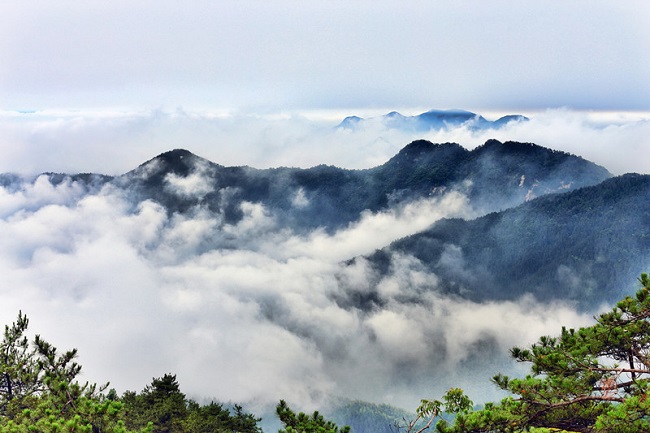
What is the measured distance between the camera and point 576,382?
15.0 meters

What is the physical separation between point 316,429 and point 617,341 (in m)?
9.22

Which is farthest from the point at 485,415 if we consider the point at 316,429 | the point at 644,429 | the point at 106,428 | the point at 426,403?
the point at 106,428

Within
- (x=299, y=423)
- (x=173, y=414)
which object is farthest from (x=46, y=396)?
(x=173, y=414)

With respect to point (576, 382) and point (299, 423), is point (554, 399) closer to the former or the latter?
point (576, 382)

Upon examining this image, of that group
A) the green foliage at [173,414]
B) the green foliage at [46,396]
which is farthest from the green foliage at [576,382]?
the green foliage at [173,414]

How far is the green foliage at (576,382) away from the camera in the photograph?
47.8 ft

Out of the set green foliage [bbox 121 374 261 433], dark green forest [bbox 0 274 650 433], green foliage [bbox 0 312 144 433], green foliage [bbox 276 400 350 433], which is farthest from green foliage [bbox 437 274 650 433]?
green foliage [bbox 121 374 261 433]

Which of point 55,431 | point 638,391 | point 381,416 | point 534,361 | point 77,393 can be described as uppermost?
point 381,416

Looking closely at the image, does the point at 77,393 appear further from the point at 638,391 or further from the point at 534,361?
the point at 638,391

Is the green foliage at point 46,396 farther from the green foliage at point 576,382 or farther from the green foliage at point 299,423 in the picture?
the green foliage at point 576,382

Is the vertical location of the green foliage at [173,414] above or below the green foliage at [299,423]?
above

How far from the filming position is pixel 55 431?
1266cm

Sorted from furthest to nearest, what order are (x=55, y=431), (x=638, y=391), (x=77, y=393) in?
(x=77, y=393) → (x=638, y=391) → (x=55, y=431)

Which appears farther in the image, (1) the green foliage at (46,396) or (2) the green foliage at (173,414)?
(2) the green foliage at (173,414)
